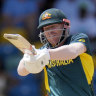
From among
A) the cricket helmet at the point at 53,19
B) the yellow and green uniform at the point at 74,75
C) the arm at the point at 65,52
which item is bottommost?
the yellow and green uniform at the point at 74,75

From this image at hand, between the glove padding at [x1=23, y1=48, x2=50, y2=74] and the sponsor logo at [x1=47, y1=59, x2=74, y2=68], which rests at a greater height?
the glove padding at [x1=23, y1=48, x2=50, y2=74]

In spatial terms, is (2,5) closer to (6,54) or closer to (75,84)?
(6,54)

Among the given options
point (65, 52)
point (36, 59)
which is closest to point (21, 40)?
point (36, 59)

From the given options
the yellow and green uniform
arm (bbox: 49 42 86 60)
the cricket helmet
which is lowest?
the yellow and green uniform

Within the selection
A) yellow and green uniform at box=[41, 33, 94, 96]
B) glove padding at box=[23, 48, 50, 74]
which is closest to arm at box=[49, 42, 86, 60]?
glove padding at box=[23, 48, 50, 74]

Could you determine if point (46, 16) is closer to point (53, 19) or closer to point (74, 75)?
point (53, 19)

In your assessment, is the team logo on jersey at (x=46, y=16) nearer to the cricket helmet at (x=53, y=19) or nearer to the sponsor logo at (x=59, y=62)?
the cricket helmet at (x=53, y=19)

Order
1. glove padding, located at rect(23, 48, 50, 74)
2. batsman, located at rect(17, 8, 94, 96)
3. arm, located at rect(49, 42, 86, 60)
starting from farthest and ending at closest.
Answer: batsman, located at rect(17, 8, 94, 96)
arm, located at rect(49, 42, 86, 60)
glove padding, located at rect(23, 48, 50, 74)

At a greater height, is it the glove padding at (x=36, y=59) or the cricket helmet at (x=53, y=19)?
the cricket helmet at (x=53, y=19)

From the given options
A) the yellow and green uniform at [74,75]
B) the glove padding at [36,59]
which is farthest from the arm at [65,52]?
the yellow and green uniform at [74,75]

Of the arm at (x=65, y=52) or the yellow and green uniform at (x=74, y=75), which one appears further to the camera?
the yellow and green uniform at (x=74, y=75)

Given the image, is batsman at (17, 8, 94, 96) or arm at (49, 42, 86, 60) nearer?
arm at (49, 42, 86, 60)

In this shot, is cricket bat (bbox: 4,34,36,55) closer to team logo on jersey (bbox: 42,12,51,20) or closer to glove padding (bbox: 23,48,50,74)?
glove padding (bbox: 23,48,50,74)

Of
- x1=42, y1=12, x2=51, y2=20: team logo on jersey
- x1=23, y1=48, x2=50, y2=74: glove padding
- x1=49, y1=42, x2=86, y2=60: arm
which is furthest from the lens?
x1=42, y1=12, x2=51, y2=20: team logo on jersey
